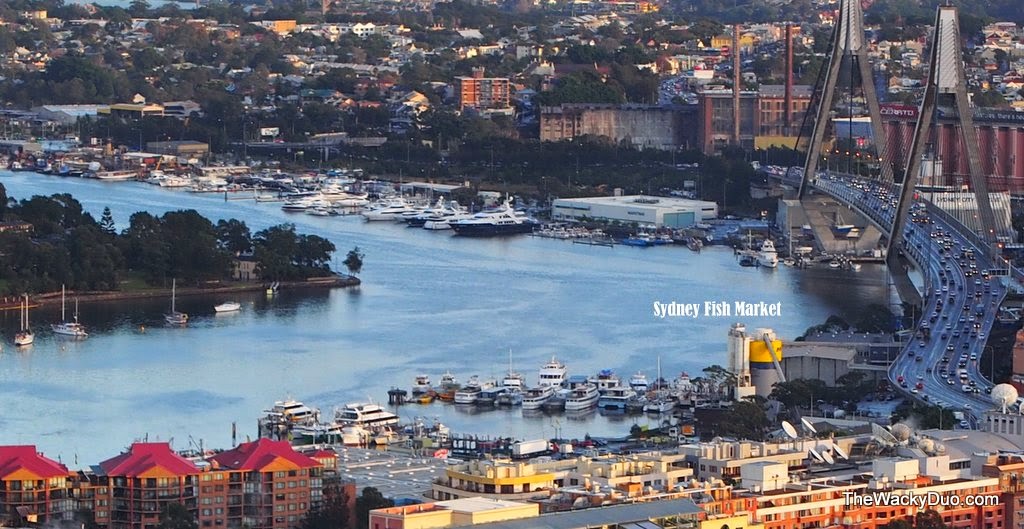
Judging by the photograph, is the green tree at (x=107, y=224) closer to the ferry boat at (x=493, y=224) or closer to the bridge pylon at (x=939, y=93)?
the ferry boat at (x=493, y=224)

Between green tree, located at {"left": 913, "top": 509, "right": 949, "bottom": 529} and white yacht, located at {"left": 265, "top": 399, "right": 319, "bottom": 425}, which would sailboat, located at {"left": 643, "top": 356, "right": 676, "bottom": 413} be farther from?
green tree, located at {"left": 913, "top": 509, "right": 949, "bottom": 529}

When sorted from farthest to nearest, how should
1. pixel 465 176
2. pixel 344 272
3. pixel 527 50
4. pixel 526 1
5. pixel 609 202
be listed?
pixel 526 1, pixel 527 50, pixel 465 176, pixel 609 202, pixel 344 272

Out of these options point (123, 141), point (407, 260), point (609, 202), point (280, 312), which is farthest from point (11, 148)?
point (280, 312)

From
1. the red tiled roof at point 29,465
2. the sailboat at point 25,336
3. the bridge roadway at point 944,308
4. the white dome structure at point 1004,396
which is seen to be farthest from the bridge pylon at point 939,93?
the red tiled roof at point 29,465

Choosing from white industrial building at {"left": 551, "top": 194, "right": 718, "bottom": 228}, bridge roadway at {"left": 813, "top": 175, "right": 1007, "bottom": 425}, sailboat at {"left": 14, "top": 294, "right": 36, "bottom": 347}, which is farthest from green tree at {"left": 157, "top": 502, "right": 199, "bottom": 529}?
white industrial building at {"left": 551, "top": 194, "right": 718, "bottom": 228}

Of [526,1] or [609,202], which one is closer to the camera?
[609,202]

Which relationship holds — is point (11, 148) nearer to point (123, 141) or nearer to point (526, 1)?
point (123, 141)
